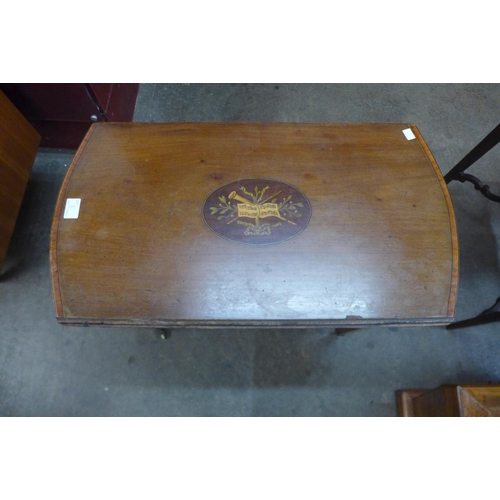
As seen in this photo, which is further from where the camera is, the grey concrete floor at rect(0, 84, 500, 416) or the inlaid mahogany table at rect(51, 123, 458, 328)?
the grey concrete floor at rect(0, 84, 500, 416)

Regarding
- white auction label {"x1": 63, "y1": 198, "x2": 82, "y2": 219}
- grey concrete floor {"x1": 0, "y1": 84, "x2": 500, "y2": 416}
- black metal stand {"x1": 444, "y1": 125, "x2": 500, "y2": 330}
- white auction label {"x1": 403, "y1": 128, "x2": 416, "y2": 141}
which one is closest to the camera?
white auction label {"x1": 63, "y1": 198, "x2": 82, "y2": 219}

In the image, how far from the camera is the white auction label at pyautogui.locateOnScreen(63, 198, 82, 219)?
1211 millimetres

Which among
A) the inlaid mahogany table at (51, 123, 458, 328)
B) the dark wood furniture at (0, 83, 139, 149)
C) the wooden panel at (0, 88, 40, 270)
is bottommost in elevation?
the inlaid mahogany table at (51, 123, 458, 328)

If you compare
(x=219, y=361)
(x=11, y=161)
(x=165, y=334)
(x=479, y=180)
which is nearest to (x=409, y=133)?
(x=479, y=180)

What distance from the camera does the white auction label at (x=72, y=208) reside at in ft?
3.97

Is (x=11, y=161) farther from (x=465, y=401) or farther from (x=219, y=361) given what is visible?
(x=465, y=401)

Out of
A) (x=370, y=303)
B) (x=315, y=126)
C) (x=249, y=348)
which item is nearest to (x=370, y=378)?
(x=249, y=348)

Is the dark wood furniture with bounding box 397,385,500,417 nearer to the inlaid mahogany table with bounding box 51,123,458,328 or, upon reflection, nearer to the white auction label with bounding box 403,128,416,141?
the inlaid mahogany table with bounding box 51,123,458,328

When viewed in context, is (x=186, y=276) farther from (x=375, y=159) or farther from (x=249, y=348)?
(x=375, y=159)

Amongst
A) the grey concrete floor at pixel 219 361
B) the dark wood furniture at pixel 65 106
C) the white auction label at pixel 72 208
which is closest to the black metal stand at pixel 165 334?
the grey concrete floor at pixel 219 361

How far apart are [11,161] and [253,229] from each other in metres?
1.33

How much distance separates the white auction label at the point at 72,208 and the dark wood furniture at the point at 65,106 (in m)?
0.84

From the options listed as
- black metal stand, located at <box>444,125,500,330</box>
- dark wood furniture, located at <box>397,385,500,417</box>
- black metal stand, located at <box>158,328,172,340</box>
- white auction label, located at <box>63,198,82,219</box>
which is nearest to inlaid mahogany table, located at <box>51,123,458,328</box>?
white auction label, located at <box>63,198,82,219</box>

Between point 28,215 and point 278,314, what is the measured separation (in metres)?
1.76
